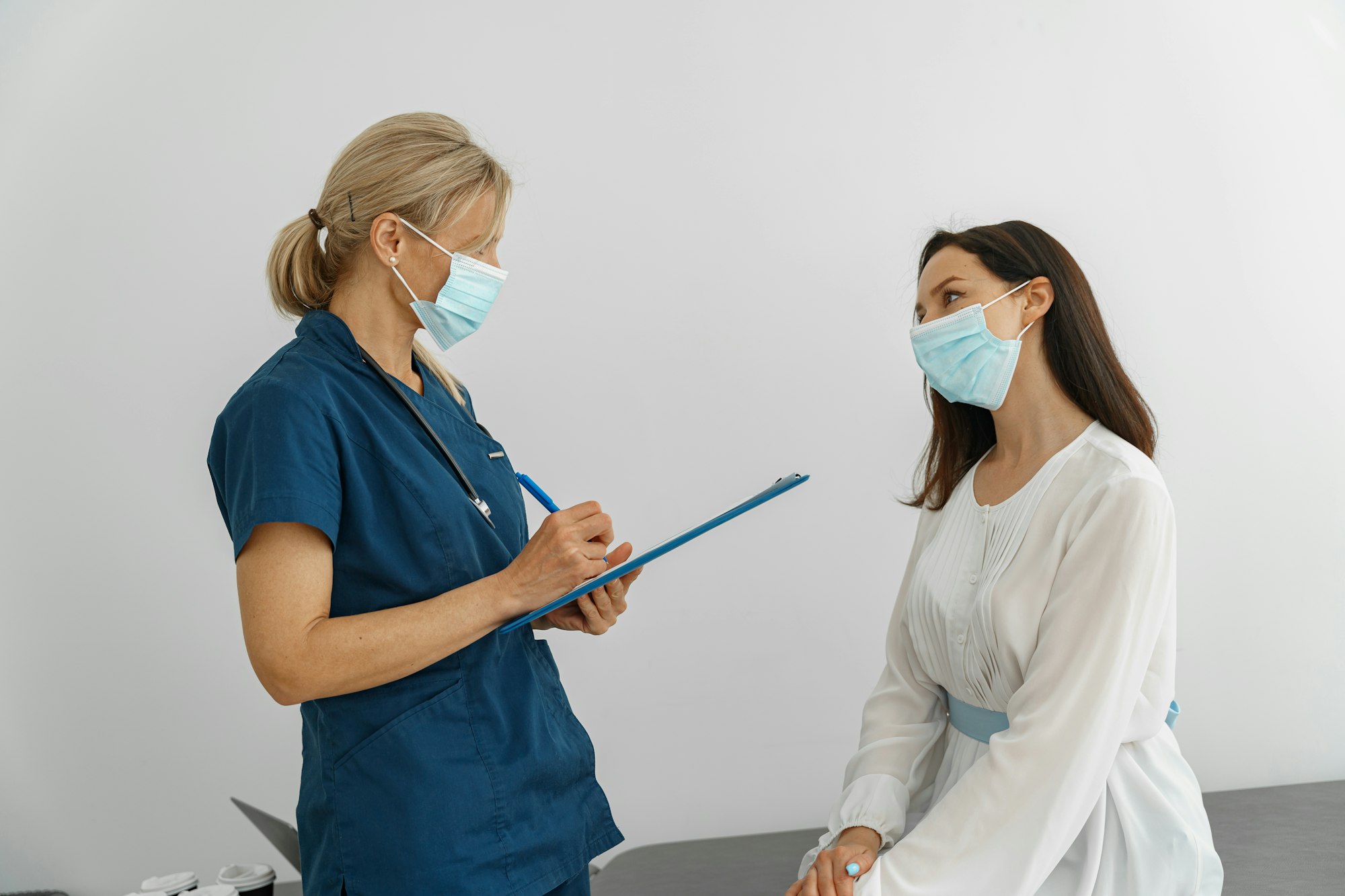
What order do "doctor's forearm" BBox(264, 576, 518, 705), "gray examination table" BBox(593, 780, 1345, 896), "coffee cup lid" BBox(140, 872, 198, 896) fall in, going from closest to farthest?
"doctor's forearm" BBox(264, 576, 518, 705) < "gray examination table" BBox(593, 780, 1345, 896) < "coffee cup lid" BBox(140, 872, 198, 896)

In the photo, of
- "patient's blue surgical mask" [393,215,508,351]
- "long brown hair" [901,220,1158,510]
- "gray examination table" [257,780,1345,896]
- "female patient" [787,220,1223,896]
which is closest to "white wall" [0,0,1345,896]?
"gray examination table" [257,780,1345,896]

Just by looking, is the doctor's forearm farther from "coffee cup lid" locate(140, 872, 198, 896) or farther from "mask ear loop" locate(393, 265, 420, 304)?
"coffee cup lid" locate(140, 872, 198, 896)

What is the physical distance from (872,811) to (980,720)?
232 mm

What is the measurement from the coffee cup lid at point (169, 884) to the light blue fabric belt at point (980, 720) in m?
1.80

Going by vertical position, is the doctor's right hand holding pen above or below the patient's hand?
above

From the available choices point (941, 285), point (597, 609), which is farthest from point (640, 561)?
point (941, 285)

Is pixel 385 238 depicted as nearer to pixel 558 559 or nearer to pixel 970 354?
pixel 558 559

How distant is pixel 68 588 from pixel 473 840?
77.8 inches

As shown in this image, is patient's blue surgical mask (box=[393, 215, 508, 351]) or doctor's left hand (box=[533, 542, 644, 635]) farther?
doctor's left hand (box=[533, 542, 644, 635])

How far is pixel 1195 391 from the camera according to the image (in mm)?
2736

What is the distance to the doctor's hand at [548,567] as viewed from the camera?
49.0 inches

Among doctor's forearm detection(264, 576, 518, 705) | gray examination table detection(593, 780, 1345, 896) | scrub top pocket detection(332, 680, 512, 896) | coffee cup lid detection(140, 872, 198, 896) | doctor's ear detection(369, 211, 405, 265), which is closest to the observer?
doctor's forearm detection(264, 576, 518, 705)

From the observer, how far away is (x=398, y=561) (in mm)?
1258

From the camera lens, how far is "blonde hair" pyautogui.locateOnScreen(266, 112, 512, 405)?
1.34 m
